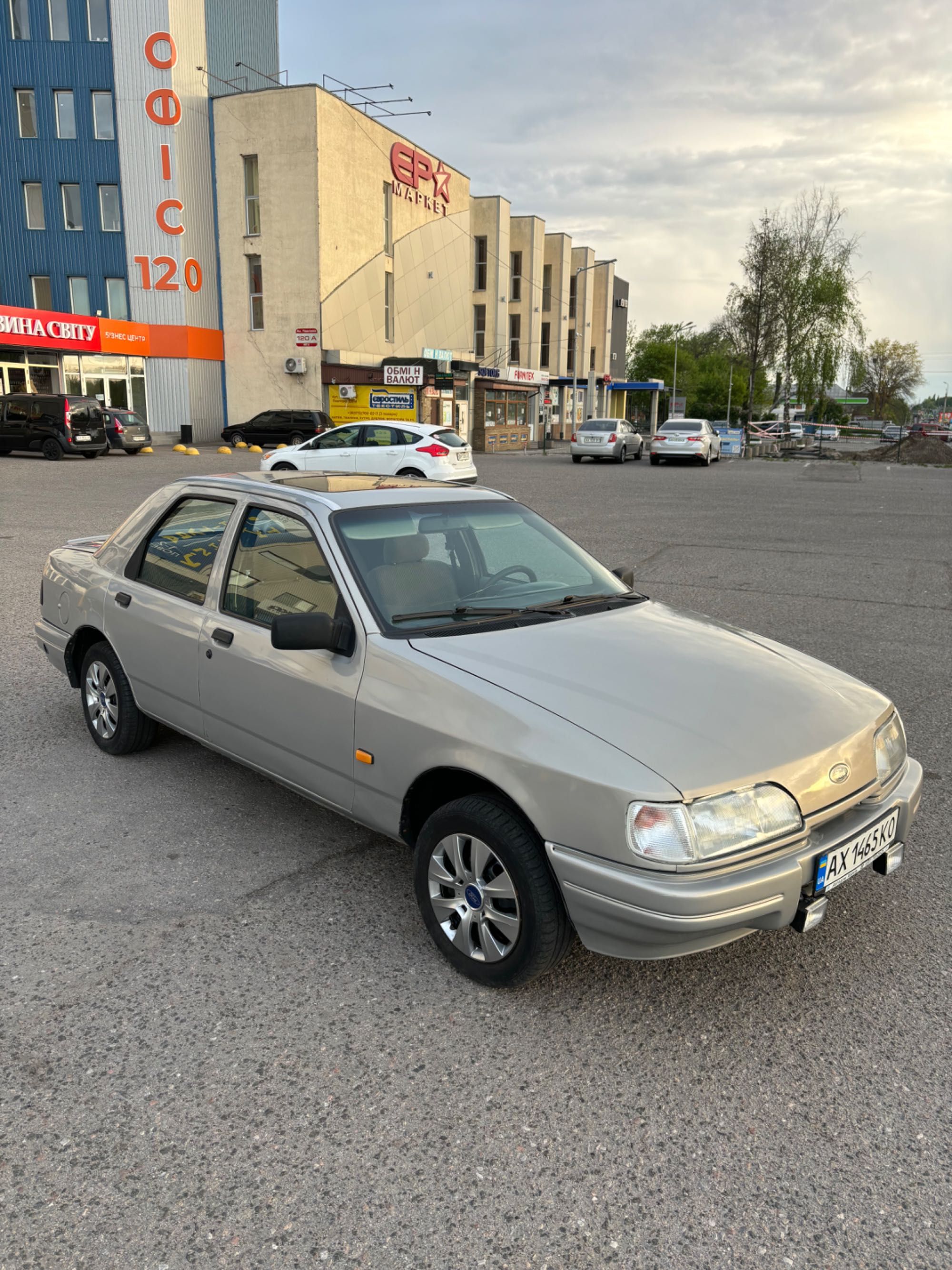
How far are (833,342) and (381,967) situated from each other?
50.1m

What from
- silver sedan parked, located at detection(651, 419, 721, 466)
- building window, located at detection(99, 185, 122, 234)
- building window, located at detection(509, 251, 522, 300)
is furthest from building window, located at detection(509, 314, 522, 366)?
silver sedan parked, located at detection(651, 419, 721, 466)

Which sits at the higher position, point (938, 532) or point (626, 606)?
point (626, 606)

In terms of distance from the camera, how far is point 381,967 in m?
3.20

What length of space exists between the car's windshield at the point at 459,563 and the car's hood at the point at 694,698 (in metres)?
0.24

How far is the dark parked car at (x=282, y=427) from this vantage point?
36.0m

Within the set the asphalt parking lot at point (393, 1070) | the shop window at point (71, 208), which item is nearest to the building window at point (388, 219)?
the shop window at point (71, 208)

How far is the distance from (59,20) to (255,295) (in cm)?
1246

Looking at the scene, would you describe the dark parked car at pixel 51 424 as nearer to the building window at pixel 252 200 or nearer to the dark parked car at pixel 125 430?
the dark parked car at pixel 125 430

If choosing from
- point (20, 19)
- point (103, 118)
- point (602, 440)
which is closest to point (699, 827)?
point (602, 440)

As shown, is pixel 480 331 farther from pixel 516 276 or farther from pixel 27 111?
pixel 27 111

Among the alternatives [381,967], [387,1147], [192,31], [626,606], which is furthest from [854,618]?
[192,31]

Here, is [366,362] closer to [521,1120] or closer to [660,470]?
[660,470]

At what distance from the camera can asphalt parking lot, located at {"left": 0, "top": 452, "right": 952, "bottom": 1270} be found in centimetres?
219

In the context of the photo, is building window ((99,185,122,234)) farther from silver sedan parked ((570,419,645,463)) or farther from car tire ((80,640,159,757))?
car tire ((80,640,159,757))
